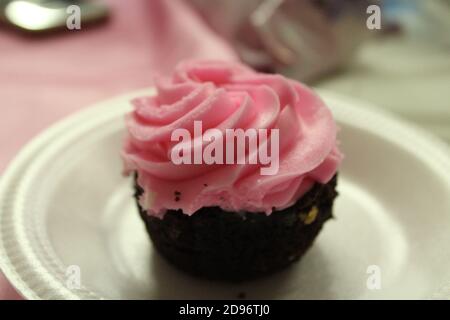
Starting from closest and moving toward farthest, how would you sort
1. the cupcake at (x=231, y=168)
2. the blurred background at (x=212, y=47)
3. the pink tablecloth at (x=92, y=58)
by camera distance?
the cupcake at (x=231, y=168) < the pink tablecloth at (x=92, y=58) < the blurred background at (x=212, y=47)

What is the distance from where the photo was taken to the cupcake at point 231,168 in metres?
0.81

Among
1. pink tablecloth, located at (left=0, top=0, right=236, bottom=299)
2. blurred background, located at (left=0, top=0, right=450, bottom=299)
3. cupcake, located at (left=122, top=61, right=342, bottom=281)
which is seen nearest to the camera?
cupcake, located at (left=122, top=61, right=342, bottom=281)

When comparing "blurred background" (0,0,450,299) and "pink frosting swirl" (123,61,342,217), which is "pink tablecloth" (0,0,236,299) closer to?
"blurred background" (0,0,450,299)

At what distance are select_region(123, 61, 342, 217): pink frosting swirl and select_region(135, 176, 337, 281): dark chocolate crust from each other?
0.02m

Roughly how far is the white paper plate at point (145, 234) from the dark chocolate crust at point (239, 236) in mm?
44

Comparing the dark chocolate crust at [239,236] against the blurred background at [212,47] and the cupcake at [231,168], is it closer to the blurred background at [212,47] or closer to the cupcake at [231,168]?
the cupcake at [231,168]

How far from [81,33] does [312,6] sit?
59cm

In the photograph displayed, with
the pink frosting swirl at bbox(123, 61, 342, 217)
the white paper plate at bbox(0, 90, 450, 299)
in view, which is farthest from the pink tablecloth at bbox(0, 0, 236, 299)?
the pink frosting swirl at bbox(123, 61, 342, 217)

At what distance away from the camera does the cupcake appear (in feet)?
2.67

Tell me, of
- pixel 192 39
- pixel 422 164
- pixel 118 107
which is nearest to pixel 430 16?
pixel 192 39

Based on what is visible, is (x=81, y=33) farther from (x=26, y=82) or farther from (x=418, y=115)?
(x=418, y=115)

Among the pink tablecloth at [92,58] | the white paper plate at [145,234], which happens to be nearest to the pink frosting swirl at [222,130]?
the white paper plate at [145,234]

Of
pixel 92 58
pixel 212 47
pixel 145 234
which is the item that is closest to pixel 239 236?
pixel 145 234

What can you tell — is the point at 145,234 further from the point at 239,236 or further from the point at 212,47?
the point at 212,47
